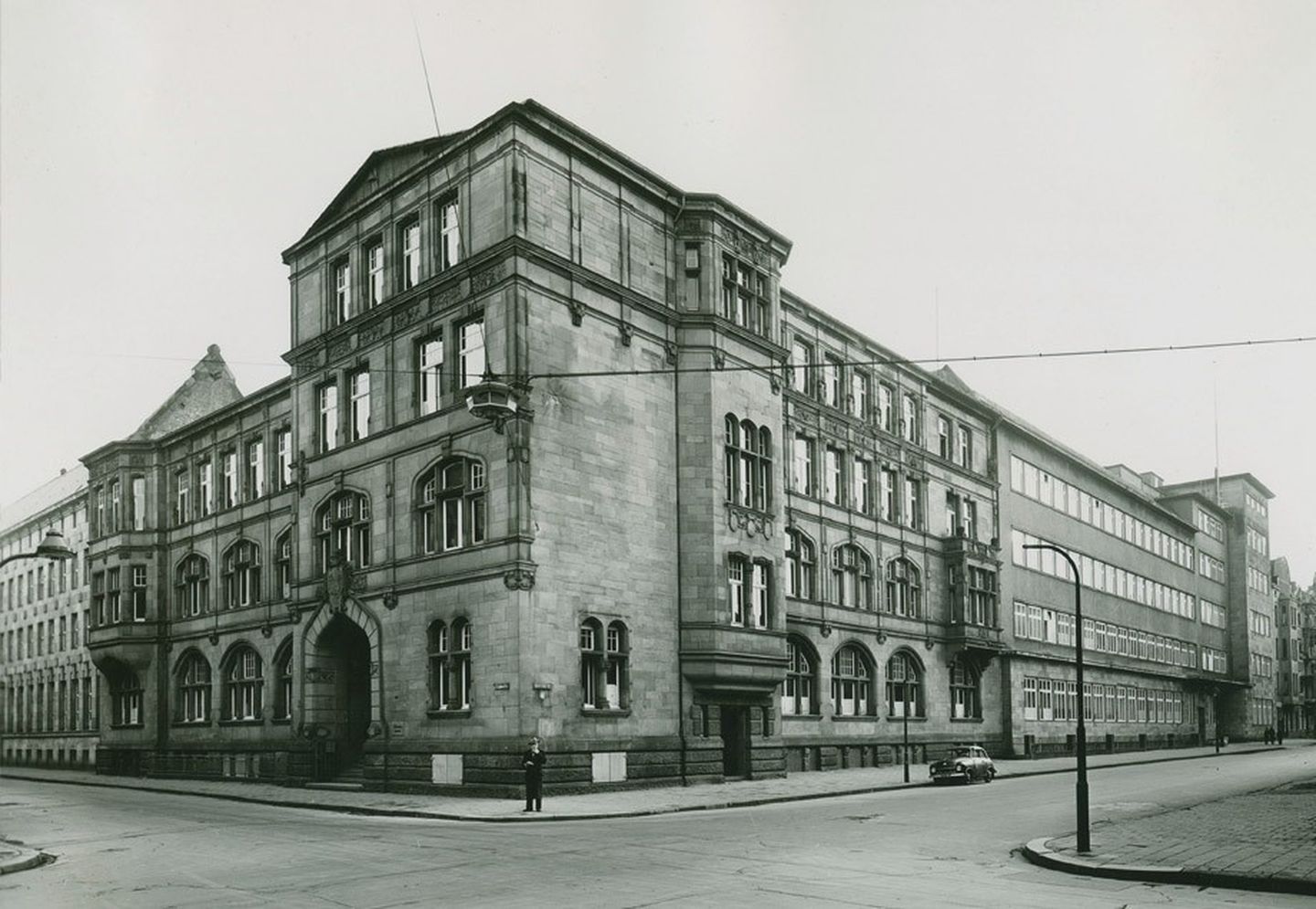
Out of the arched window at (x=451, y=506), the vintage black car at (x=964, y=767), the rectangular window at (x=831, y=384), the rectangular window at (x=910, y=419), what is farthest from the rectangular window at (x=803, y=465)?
the arched window at (x=451, y=506)

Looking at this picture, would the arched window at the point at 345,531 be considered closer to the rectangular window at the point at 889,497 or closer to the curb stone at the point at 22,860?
the curb stone at the point at 22,860

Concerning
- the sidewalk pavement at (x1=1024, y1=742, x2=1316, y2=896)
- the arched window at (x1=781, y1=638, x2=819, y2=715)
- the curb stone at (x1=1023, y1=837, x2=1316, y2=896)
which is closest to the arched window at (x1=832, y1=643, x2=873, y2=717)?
the arched window at (x1=781, y1=638, x2=819, y2=715)

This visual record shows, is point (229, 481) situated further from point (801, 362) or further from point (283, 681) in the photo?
point (801, 362)

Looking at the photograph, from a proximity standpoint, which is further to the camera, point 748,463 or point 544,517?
point 748,463

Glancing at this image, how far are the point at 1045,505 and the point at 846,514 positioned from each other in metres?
21.9

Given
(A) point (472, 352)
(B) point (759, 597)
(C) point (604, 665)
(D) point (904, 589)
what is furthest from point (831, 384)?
(C) point (604, 665)

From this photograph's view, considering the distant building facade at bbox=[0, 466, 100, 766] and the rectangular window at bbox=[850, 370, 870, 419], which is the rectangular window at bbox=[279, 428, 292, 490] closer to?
the distant building facade at bbox=[0, 466, 100, 766]

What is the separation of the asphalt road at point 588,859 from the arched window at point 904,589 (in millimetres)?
19192

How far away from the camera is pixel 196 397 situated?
62.2 metres

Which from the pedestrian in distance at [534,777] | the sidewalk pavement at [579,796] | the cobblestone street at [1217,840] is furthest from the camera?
the sidewalk pavement at [579,796]

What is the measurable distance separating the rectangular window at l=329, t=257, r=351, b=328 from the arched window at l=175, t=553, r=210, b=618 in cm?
1689

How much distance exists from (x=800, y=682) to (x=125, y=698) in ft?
99.6

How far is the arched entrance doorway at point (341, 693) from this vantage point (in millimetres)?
39094

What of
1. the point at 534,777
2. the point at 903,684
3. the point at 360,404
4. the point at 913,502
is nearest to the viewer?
the point at 534,777
